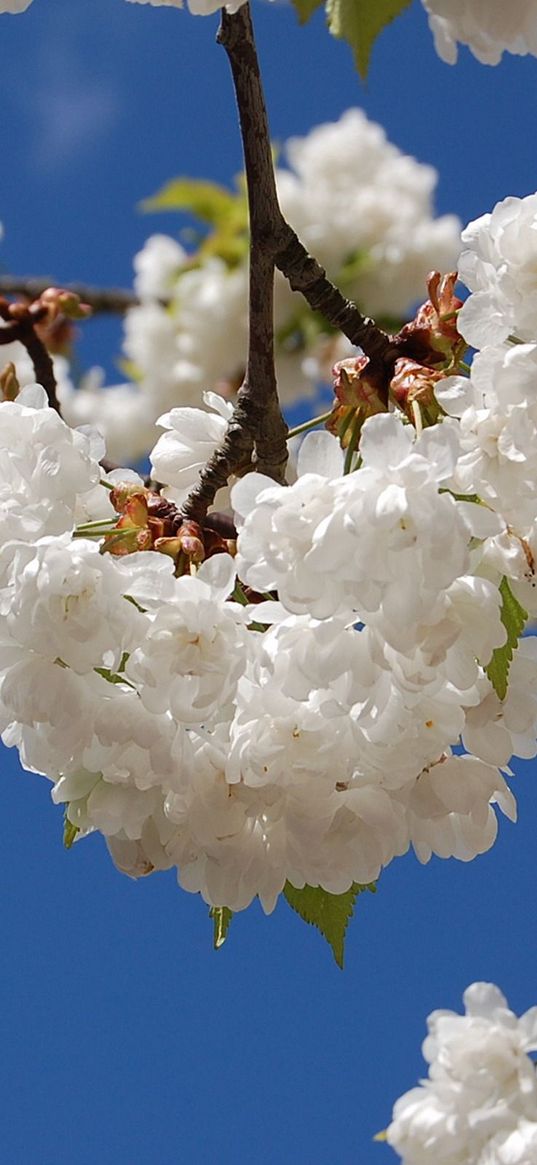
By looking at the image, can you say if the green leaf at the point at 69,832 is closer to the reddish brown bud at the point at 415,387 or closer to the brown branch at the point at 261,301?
the brown branch at the point at 261,301

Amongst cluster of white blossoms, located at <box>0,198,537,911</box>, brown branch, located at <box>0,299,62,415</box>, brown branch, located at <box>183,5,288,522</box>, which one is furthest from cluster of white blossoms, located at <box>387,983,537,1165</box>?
brown branch, located at <box>0,299,62,415</box>

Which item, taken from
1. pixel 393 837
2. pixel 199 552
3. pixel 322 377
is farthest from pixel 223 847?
pixel 322 377

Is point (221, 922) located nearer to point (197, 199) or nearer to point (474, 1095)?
point (474, 1095)

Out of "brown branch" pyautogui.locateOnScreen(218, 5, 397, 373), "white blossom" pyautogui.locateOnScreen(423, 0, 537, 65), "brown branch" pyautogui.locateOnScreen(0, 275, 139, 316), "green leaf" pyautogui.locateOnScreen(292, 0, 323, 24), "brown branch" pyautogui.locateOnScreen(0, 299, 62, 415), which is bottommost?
"white blossom" pyautogui.locateOnScreen(423, 0, 537, 65)

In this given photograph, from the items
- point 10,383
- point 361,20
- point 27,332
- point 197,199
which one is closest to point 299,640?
point 361,20

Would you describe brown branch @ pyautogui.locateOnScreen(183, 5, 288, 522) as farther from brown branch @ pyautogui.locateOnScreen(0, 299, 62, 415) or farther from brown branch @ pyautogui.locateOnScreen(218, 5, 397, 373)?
brown branch @ pyautogui.locateOnScreen(0, 299, 62, 415)

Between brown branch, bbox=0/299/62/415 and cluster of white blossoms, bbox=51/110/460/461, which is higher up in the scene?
cluster of white blossoms, bbox=51/110/460/461

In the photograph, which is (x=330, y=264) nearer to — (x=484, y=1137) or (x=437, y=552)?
(x=484, y=1137)
